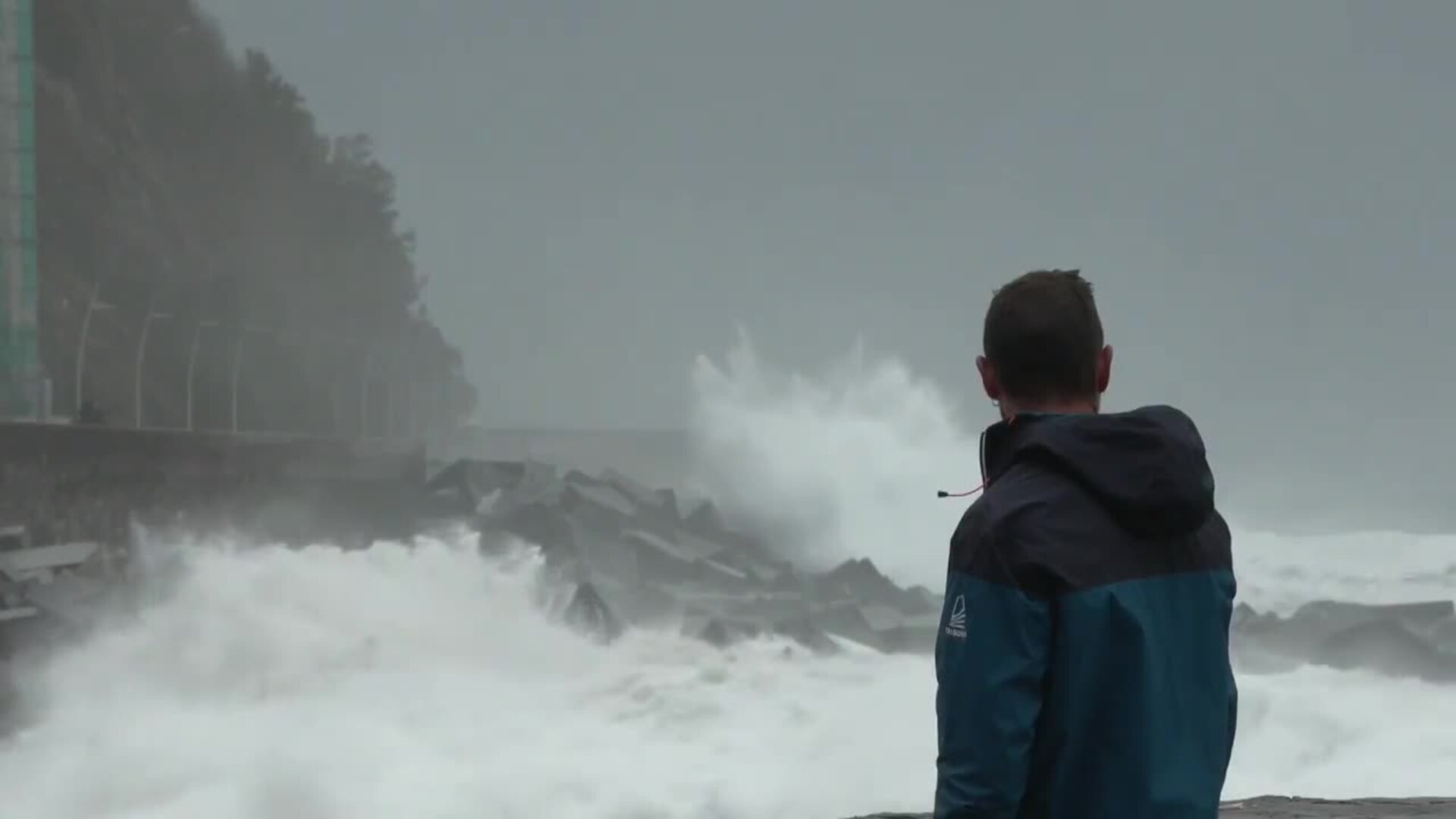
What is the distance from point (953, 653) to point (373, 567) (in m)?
22.3

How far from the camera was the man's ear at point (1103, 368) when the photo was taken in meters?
1.71

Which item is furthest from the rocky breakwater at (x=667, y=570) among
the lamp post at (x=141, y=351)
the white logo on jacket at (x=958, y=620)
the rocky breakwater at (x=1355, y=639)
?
the white logo on jacket at (x=958, y=620)

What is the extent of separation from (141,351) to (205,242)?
1306cm

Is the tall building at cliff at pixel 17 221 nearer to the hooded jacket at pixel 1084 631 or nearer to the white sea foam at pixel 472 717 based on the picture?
the white sea foam at pixel 472 717

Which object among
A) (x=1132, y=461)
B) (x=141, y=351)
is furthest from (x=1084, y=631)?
(x=141, y=351)

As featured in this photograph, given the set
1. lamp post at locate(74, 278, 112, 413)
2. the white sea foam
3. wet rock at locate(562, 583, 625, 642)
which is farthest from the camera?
lamp post at locate(74, 278, 112, 413)

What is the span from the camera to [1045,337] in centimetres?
167

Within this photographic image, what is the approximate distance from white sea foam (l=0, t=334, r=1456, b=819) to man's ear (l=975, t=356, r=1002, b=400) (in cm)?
1204

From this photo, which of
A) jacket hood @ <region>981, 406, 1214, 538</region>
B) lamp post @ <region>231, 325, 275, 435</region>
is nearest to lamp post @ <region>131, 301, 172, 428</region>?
lamp post @ <region>231, 325, 275, 435</region>

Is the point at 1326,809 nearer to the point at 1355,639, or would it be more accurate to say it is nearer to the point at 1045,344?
the point at 1045,344

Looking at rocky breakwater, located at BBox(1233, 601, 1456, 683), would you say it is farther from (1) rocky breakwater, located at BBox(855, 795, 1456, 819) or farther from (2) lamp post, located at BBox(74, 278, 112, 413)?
(2) lamp post, located at BBox(74, 278, 112, 413)

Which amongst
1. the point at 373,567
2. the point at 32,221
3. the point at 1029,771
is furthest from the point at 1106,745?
the point at 32,221

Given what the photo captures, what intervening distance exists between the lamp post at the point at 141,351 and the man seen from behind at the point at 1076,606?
25784 millimetres

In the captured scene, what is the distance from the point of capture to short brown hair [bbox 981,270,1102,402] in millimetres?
1662
